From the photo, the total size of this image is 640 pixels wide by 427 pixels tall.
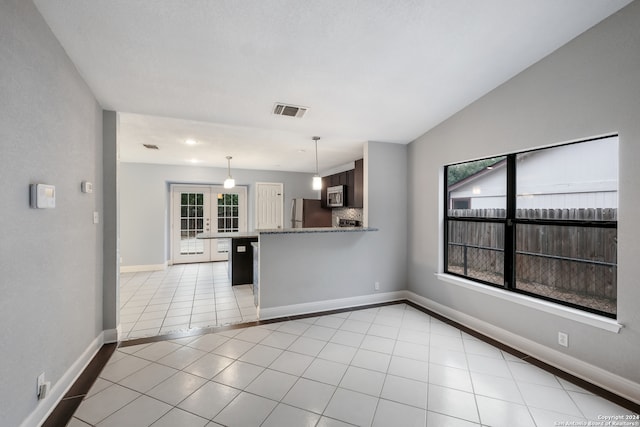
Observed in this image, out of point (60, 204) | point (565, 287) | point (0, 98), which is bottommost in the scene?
point (565, 287)

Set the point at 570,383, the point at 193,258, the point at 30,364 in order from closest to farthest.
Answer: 1. the point at 30,364
2. the point at 570,383
3. the point at 193,258

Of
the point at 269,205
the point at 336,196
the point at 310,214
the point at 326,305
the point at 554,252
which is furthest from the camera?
the point at 269,205

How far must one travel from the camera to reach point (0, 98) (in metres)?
1.36

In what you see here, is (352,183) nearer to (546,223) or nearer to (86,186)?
(546,223)

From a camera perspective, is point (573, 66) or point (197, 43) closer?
point (197, 43)

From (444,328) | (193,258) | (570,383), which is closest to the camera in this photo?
(570,383)

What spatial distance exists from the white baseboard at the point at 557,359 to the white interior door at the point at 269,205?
188 inches

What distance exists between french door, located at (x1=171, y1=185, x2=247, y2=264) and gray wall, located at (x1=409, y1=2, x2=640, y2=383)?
5.54 meters

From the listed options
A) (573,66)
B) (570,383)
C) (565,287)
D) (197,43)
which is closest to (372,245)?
(565,287)

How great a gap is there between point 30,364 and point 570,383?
3831mm

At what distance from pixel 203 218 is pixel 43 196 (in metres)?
5.52

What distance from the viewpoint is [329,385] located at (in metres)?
2.15

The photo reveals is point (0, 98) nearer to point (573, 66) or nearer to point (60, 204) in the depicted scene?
point (60, 204)

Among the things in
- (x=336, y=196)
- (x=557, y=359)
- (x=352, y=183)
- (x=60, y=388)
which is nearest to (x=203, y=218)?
(x=336, y=196)
